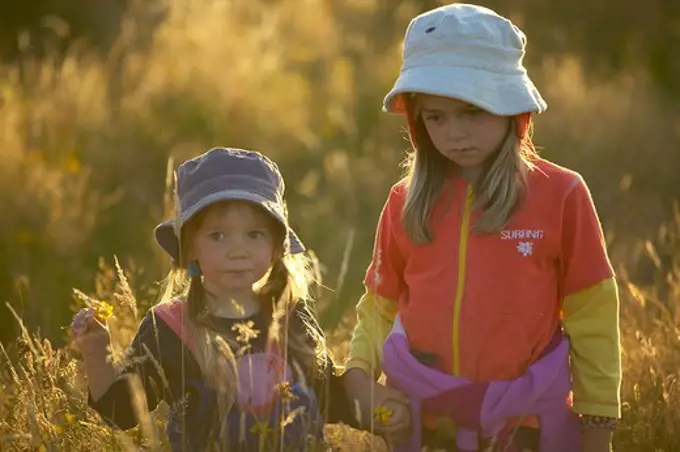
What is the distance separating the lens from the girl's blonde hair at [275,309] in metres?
3.52

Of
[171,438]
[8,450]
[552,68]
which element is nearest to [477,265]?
[171,438]

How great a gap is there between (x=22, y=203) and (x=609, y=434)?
3.88 m

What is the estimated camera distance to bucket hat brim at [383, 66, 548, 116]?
344cm

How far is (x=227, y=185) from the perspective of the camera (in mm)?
3535

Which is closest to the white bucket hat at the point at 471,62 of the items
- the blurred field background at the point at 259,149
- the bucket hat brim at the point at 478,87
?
the bucket hat brim at the point at 478,87

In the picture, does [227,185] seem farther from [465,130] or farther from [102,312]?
[465,130]

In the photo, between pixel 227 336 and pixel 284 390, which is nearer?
pixel 284 390

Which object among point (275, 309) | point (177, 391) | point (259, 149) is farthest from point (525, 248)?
point (259, 149)

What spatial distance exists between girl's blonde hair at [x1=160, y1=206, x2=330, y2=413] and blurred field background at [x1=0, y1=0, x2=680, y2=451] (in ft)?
0.79

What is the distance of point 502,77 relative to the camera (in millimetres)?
3518

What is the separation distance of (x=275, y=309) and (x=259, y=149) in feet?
14.4

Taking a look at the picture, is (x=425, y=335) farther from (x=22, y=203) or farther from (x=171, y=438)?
(x=22, y=203)

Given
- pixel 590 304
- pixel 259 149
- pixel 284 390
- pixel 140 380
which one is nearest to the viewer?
pixel 284 390

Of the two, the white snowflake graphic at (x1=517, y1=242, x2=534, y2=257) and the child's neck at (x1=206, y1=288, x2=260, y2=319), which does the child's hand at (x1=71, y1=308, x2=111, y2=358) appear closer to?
the child's neck at (x1=206, y1=288, x2=260, y2=319)
